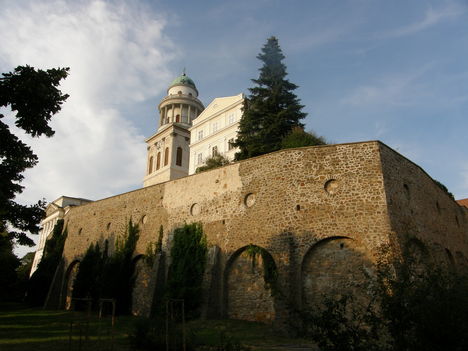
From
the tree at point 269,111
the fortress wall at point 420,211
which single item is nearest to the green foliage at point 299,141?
the tree at point 269,111

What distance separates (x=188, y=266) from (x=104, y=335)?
218 inches

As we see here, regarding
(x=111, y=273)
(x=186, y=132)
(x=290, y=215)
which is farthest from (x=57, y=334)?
(x=186, y=132)

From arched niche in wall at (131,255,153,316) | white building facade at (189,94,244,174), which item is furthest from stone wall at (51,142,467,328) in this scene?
white building facade at (189,94,244,174)

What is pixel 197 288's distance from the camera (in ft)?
64.8

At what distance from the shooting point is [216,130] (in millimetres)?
45281

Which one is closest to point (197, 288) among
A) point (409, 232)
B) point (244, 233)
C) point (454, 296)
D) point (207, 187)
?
point (244, 233)

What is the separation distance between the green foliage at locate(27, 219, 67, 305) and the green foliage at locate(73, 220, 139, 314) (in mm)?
5504

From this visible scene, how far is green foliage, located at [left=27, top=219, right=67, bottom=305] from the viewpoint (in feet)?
103

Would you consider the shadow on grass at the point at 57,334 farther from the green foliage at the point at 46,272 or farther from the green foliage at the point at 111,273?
the green foliage at the point at 46,272

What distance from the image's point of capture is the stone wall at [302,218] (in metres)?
17.0

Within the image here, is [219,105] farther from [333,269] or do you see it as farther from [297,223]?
[333,269]

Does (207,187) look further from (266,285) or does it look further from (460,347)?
(460,347)

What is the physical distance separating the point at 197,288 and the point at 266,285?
3713 mm

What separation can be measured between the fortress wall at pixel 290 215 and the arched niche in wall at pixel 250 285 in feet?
0.15
